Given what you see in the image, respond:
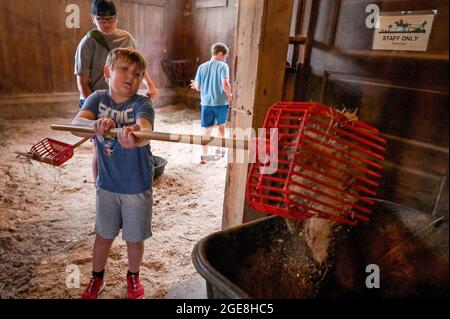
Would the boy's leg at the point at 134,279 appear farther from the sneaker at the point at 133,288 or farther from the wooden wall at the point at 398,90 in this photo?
the wooden wall at the point at 398,90

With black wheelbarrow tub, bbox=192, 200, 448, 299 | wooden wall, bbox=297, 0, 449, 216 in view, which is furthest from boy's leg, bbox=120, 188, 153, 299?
wooden wall, bbox=297, 0, 449, 216

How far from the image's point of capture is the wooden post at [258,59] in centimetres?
169

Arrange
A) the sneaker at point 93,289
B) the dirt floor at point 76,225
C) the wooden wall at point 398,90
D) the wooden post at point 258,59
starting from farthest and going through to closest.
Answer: the dirt floor at point 76,225
the sneaker at point 93,289
the wooden post at point 258,59
the wooden wall at point 398,90

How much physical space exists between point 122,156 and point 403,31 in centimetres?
143

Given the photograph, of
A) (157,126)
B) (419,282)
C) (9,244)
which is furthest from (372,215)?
(157,126)

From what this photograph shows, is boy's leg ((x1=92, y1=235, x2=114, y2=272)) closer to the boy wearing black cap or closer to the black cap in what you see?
the boy wearing black cap

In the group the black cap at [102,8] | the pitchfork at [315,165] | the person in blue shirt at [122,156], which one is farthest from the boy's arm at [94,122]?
the black cap at [102,8]

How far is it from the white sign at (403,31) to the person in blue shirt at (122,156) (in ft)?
3.78

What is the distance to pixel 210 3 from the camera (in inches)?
263

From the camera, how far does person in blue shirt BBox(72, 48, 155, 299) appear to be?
5.20 ft

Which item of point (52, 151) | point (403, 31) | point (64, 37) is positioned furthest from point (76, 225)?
point (64, 37)

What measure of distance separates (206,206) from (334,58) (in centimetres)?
183

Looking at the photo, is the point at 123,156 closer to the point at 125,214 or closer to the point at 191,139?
the point at 125,214
